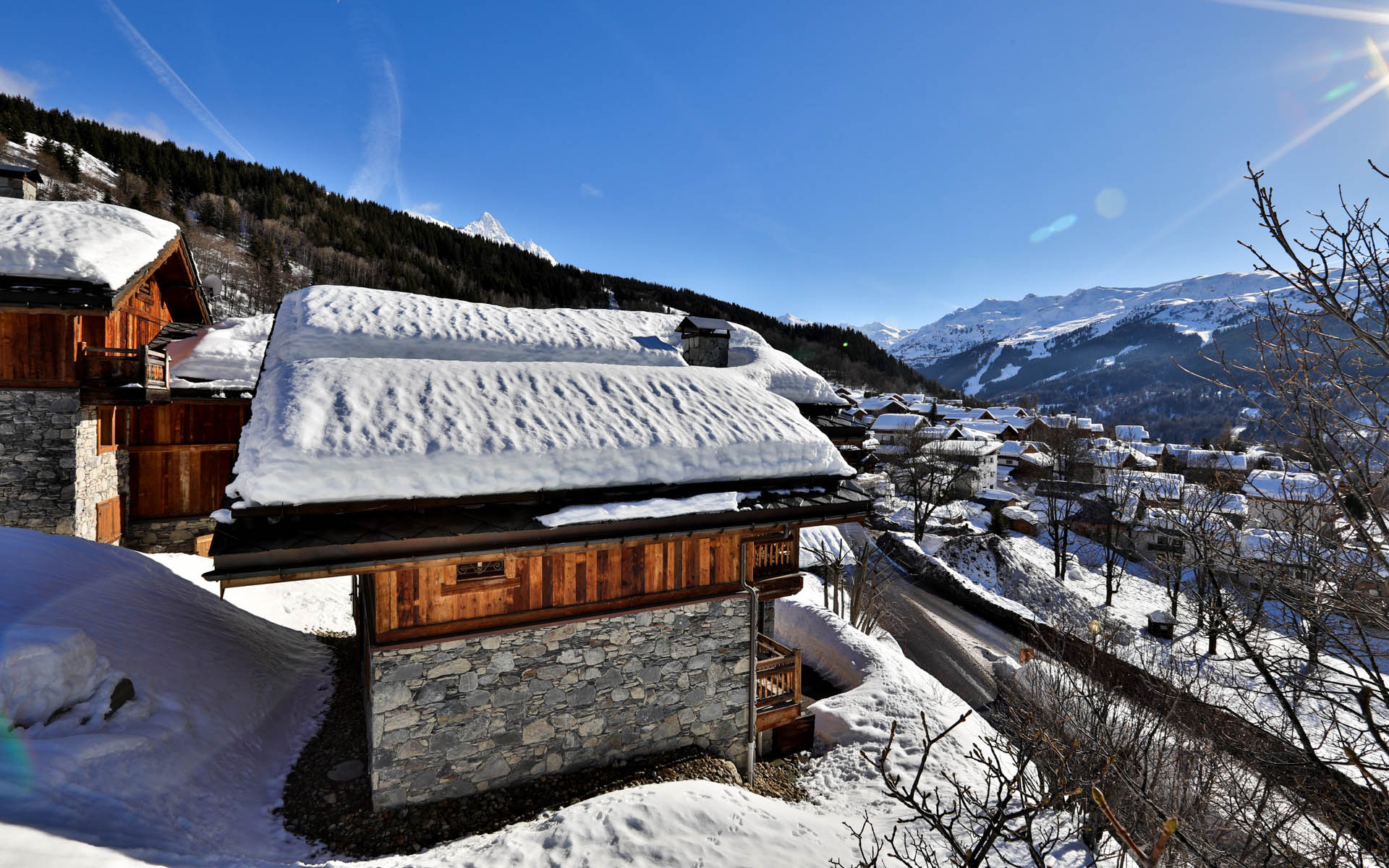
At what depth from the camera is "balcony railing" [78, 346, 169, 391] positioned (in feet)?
36.7

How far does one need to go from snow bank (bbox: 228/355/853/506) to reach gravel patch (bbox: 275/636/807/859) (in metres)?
3.60

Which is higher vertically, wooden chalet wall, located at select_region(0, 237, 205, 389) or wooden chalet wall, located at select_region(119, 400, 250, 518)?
wooden chalet wall, located at select_region(0, 237, 205, 389)

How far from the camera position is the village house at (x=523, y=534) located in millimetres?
5340

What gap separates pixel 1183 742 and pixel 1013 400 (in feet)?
647

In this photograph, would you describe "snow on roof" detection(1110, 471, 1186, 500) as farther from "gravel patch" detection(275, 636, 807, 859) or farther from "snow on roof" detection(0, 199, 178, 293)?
"snow on roof" detection(0, 199, 178, 293)

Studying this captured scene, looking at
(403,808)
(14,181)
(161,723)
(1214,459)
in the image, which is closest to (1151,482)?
(1214,459)

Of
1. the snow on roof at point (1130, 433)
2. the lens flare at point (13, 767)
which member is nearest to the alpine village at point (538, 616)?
the lens flare at point (13, 767)

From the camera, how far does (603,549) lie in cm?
666

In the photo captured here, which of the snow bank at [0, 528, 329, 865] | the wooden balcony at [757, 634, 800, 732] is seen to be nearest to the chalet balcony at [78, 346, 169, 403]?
the snow bank at [0, 528, 329, 865]

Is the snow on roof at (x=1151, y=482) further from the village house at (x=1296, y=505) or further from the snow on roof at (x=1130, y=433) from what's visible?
the snow on roof at (x=1130, y=433)

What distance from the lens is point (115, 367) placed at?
11.4 metres

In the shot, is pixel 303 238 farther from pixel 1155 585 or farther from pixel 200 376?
pixel 1155 585

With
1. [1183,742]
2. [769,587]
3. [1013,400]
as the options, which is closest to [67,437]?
[769,587]

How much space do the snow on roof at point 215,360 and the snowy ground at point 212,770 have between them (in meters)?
6.18
